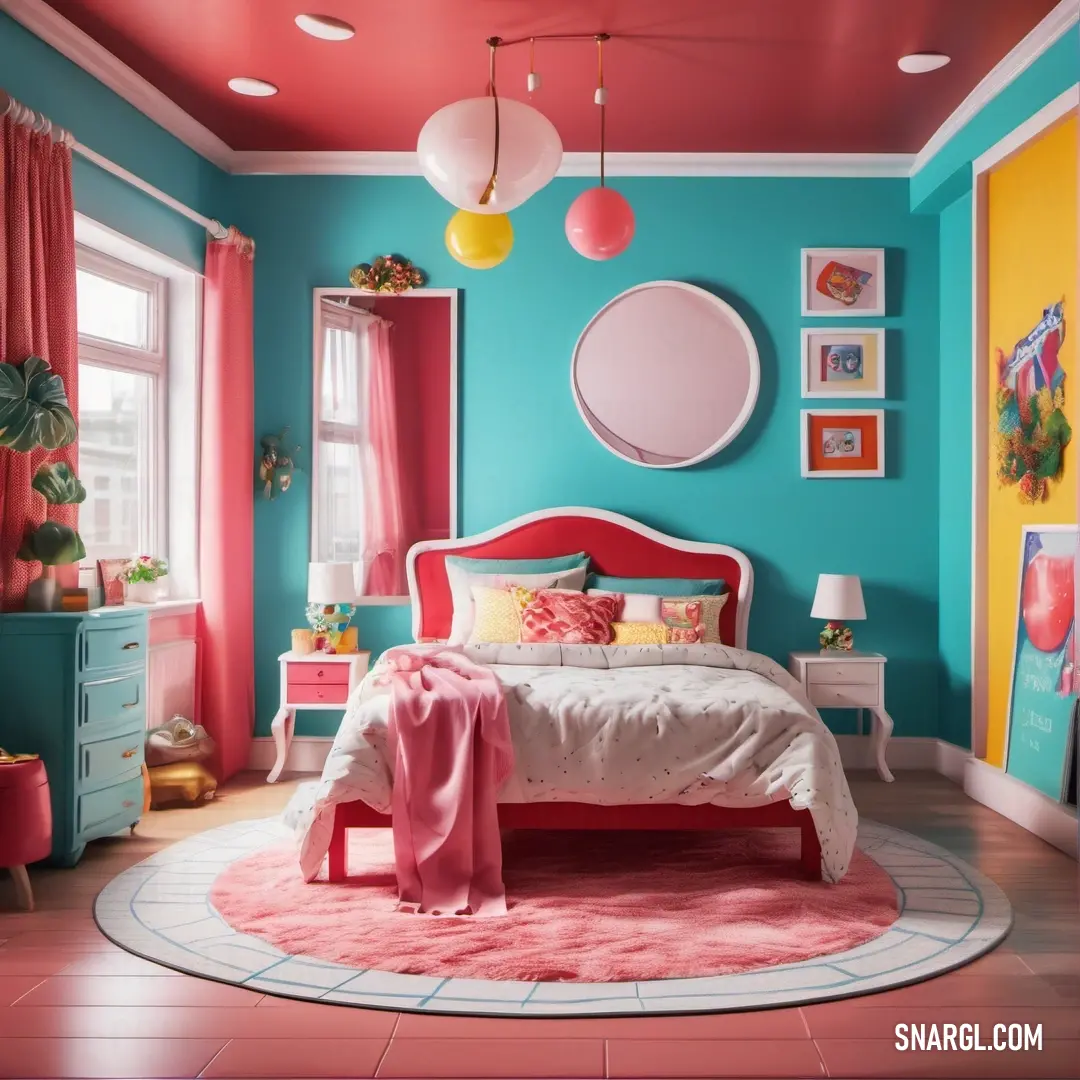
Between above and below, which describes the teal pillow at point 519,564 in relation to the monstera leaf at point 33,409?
below

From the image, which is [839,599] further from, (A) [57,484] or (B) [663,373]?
(A) [57,484]

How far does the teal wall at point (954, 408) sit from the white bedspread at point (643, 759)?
6.41 feet

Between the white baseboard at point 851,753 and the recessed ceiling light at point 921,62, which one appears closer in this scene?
the recessed ceiling light at point 921,62

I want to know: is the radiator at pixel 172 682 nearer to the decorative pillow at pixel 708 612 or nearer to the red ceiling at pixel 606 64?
the decorative pillow at pixel 708 612

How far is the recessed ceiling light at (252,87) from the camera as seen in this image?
447 cm

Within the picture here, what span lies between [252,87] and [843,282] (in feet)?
9.72

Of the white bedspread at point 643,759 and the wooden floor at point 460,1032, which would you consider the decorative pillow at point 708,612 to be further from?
the wooden floor at point 460,1032

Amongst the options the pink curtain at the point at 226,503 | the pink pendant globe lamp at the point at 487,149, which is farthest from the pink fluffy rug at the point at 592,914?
the pink pendant globe lamp at the point at 487,149

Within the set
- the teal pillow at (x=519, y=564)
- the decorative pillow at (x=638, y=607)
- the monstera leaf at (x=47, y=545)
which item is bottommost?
the decorative pillow at (x=638, y=607)

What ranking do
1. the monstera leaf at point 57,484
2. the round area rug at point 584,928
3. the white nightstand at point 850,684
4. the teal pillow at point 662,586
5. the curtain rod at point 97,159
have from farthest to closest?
the teal pillow at point 662,586
the white nightstand at point 850,684
the monstera leaf at point 57,484
the curtain rod at point 97,159
the round area rug at point 584,928

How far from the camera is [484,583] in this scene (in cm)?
512

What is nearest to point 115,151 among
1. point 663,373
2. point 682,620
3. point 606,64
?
point 606,64

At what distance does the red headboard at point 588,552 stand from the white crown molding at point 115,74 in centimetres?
224

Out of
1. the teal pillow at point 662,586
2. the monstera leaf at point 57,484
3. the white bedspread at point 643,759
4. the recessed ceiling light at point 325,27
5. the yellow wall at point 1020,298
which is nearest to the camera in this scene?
the white bedspread at point 643,759
